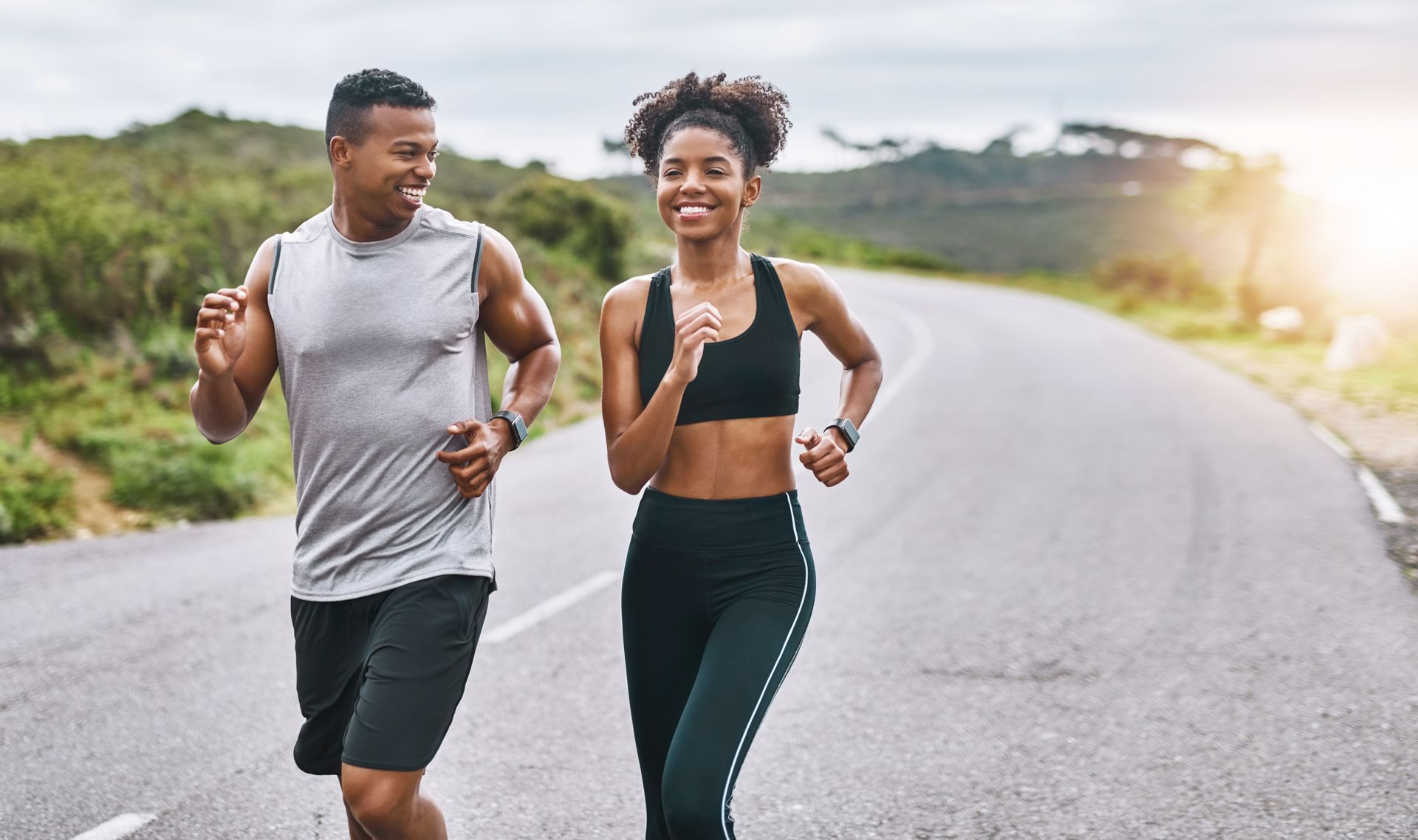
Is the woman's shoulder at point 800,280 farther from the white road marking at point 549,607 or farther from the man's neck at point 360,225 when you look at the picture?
the white road marking at point 549,607

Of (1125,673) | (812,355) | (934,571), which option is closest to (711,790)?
(1125,673)

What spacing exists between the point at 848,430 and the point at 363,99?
1441 mm

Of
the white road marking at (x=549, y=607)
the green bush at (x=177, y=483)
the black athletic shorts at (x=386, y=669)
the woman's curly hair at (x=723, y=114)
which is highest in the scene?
the woman's curly hair at (x=723, y=114)

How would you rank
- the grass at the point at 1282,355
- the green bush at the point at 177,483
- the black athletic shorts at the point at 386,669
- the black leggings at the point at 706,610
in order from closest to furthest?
the black athletic shorts at the point at 386,669, the black leggings at the point at 706,610, the green bush at the point at 177,483, the grass at the point at 1282,355

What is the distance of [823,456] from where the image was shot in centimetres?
313

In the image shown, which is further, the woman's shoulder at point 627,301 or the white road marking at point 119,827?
the white road marking at point 119,827

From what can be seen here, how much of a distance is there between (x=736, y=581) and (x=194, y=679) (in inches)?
144

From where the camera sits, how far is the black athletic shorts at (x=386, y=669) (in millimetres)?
2848

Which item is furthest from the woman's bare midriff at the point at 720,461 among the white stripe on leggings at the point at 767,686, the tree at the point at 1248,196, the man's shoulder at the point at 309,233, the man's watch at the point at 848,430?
the tree at the point at 1248,196

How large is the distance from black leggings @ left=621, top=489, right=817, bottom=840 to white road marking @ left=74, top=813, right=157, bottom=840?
1.97 meters

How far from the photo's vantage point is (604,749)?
5.00 m

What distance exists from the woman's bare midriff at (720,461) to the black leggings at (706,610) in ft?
0.09

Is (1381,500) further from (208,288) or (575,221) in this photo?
(575,221)

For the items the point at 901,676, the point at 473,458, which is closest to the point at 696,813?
the point at 473,458
